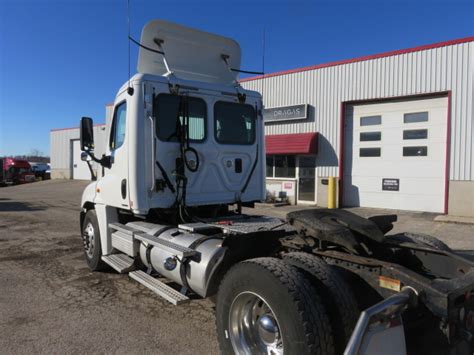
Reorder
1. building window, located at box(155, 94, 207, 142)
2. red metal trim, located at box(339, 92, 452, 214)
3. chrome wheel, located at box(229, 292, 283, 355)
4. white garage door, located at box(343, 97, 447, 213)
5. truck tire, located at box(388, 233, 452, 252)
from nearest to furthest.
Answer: chrome wheel, located at box(229, 292, 283, 355) → truck tire, located at box(388, 233, 452, 252) → building window, located at box(155, 94, 207, 142) → red metal trim, located at box(339, 92, 452, 214) → white garage door, located at box(343, 97, 447, 213)

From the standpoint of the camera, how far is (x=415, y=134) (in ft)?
46.4

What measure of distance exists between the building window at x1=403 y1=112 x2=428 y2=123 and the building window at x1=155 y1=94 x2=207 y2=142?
11.2 meters

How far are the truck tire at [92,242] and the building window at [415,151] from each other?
11697 mm

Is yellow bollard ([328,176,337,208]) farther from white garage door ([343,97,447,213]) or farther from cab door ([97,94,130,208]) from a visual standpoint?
cab door ([97,94,130,208])

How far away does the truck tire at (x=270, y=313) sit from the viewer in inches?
98.7

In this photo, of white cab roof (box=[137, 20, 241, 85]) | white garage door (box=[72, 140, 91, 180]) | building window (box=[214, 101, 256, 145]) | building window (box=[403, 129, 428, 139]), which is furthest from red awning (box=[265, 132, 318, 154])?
white garage door (box=[72, 140, 91, 180])

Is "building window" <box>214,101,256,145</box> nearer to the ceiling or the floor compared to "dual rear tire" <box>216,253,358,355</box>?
nearer to the ceiling

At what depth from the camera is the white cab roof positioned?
5.39 metres

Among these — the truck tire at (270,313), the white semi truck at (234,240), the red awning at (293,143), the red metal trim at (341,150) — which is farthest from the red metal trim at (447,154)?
the truck tire at (270,313)

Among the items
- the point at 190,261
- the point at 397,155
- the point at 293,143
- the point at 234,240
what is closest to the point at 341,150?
the point at 293,143

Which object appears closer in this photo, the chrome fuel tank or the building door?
the chrome fuel tank

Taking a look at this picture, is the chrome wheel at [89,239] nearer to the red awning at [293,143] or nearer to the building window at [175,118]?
the building window at [175,118]

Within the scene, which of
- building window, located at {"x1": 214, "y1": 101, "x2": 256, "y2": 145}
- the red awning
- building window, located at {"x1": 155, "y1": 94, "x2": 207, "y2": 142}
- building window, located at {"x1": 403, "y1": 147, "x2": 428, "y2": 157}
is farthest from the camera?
the red awning

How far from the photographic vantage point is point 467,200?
12883 millimetres
